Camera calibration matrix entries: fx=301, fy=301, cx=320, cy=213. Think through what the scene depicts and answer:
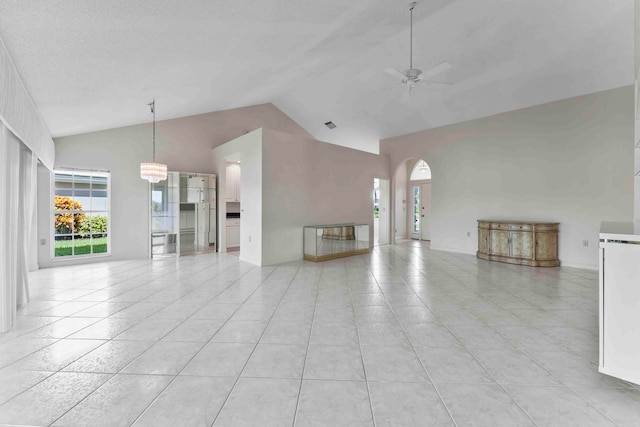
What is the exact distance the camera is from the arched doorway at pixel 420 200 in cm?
1052

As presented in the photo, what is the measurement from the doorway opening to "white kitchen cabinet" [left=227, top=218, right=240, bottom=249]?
3.98 meters

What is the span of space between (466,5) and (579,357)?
4414 mm

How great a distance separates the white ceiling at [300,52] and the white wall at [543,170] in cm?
40

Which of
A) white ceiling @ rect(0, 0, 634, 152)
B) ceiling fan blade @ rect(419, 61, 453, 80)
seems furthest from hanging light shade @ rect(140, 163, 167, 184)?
ceiling fan blade @ rect(419, 61, 453, 80)

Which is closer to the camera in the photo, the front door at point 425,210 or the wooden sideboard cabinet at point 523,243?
the wooden sideboard cabinet at point 523,243

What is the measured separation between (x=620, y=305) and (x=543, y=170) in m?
5.41

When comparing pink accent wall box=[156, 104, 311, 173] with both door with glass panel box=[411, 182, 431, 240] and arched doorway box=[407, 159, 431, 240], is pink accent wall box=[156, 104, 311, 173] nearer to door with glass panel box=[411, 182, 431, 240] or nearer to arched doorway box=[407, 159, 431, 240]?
arched doorway box=[407, 159, 431, 240]

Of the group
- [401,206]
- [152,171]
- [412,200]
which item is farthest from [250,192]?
[412,200]

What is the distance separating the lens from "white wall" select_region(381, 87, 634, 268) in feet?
17.6

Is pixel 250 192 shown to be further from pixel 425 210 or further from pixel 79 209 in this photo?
pixel 425 210

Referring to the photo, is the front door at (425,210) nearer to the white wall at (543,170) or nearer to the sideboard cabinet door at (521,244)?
the white wall at (543,170)

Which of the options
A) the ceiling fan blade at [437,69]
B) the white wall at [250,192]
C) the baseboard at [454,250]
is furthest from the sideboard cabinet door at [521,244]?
the white wall at [250,192]

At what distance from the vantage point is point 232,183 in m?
8.27

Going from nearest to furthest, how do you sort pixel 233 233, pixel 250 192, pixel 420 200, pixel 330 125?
pixel 250 192 → pixel 233 233 → pixel 330 125 → pixel 420 200
